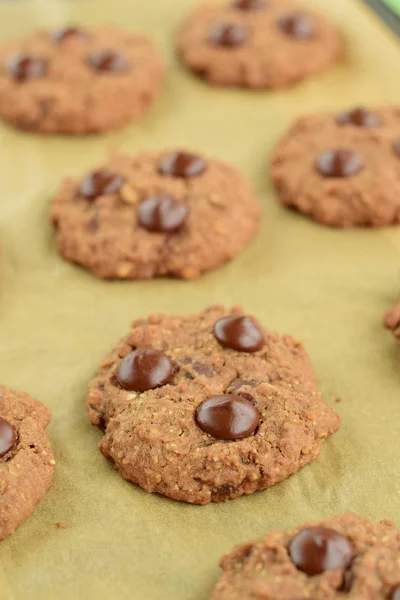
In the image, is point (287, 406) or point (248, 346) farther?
point (248, 346)

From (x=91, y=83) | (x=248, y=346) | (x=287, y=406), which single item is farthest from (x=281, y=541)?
(x=91, y=83)

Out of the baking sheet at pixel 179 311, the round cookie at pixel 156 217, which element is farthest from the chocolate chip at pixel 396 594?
the round cookie at pixel 156 217

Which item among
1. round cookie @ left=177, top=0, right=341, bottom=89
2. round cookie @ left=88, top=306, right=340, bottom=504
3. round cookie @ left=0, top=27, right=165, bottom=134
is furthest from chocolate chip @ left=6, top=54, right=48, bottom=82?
round cookie @ left=88, top=306, right=340, bottom=504

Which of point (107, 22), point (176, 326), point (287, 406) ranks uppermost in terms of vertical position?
point (287, 406)

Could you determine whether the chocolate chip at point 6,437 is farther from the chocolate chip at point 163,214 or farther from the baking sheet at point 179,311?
the chocolate chip at point 163,214

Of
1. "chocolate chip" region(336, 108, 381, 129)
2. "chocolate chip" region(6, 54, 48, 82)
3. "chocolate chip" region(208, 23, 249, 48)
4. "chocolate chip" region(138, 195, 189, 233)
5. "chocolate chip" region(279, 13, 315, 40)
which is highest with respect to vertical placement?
"chocolate chip" region(336, 108, 381, 129)

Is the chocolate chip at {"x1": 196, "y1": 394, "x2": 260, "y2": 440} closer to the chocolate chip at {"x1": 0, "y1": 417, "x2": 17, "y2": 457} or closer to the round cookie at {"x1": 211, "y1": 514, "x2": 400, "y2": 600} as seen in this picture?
the round cookie at {"x1": 211, "y1": 514, "x2": 400, "y2": 600}

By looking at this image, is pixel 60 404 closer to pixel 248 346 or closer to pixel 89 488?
pixel 89 488

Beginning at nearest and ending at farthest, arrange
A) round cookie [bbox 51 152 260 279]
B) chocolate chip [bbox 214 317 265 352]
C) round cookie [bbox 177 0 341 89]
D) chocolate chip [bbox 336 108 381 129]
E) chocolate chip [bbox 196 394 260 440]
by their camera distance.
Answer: chocolate chip [bbox 196 394 260 440], chocolate chip [bbox 214 317 265 352], round cookie [bbox 51 152 260 279], chocolate chip [bbox 336 108 381 129], round cookie [bbox 177 0 341 89]
